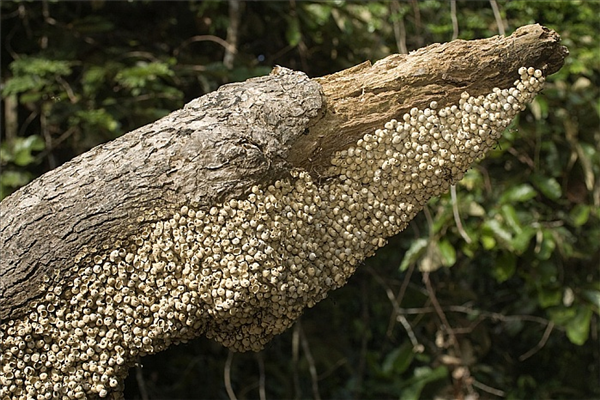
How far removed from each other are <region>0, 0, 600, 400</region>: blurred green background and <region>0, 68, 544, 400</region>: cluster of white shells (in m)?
1.12

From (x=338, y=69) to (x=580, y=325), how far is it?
1.26 m

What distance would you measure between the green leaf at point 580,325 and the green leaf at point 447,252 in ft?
1.65

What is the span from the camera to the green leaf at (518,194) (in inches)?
93.3

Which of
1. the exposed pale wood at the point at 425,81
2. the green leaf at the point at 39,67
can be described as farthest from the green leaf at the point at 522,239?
the green leaf at the point at 39,67

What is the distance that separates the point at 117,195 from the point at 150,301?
0.16 metres

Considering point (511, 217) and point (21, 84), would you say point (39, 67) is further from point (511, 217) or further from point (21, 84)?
point (511, 217)

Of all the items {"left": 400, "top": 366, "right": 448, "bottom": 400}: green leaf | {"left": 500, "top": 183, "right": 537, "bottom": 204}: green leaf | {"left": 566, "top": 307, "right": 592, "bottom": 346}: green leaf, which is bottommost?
{"left": 400, "top": 366, "right": 448, "bottom": 400}: green leaf

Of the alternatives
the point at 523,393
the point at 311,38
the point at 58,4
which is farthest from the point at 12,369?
the point at 523,393

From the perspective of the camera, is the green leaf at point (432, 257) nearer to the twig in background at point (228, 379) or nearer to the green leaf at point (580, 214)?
the green leaf at point (580, 214)

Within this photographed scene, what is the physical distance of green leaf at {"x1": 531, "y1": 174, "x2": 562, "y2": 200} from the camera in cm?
246

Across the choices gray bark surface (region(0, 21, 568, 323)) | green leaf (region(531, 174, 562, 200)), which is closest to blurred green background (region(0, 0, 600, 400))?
green leaf (region(531, 174, 562, 200))

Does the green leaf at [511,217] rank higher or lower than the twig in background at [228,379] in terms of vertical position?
higher

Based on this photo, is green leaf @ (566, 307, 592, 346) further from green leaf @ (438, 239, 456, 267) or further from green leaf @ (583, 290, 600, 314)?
green leaf @ (438, 239, 456, 267)

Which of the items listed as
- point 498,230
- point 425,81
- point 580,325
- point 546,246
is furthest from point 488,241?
point 425,81
